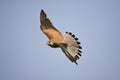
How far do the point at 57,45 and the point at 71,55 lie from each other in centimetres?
74

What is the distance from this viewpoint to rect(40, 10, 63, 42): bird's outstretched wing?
9.57 meters

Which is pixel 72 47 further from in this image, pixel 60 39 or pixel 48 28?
pixel 48 28

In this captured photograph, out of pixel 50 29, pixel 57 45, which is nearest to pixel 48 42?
pixel 57 45

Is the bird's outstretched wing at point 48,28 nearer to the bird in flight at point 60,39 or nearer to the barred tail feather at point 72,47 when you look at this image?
the bird in flight at point 60,39

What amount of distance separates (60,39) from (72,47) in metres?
0.65

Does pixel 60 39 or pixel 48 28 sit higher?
pixel 48 28

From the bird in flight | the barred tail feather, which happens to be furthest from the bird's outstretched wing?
the barred tail feather

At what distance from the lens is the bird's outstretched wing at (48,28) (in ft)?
31.4

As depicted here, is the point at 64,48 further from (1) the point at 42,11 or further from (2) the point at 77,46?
(1) the point at 42,11

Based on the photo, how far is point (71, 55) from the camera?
27.2 feet

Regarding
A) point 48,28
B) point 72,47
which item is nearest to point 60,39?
point 72,47

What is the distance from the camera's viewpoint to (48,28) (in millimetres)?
9961

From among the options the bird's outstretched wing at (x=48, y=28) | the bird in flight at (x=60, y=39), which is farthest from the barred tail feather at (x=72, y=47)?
the bird's outstretched wing at (x=48, y=28)

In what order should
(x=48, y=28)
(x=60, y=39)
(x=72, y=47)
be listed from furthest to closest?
(x=48, y=28), (x=60, y=39), (x=72, y=47)
